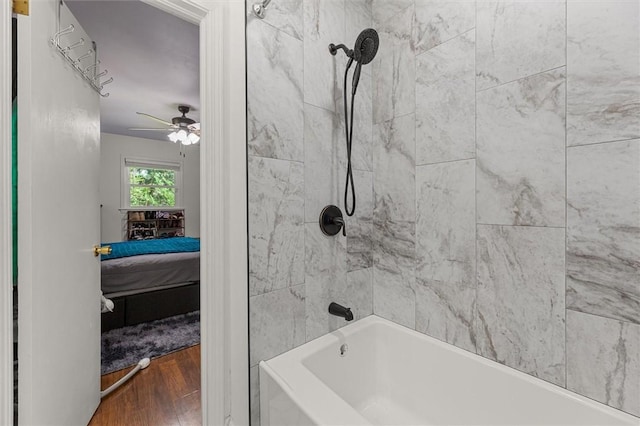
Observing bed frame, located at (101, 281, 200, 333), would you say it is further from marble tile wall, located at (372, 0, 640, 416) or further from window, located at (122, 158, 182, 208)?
window, located at (122, 158, 182, 208)

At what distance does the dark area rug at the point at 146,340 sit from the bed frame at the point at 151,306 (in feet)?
0.24

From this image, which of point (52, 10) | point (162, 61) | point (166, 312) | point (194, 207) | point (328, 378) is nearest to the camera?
point (52, 10)

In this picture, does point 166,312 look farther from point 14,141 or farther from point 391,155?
point 391,155

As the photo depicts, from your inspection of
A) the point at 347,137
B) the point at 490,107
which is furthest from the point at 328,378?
the point at 490,107

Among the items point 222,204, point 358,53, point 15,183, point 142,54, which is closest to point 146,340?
point 15,183

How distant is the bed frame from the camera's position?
274cm

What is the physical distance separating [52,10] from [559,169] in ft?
7.05

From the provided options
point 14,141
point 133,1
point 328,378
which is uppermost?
point 133,1

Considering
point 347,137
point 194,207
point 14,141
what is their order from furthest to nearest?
point 194,207 < point 347,137 < point 14,141

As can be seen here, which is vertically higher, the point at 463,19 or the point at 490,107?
the point at 463,19

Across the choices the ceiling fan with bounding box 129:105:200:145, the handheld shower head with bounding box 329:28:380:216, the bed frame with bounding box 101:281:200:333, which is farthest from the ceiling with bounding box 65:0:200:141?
the bed frame with bounding box 101:281:200:333

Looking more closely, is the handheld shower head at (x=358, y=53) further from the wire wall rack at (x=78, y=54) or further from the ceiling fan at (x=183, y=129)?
the ceiling fan at (x=183, y=129)

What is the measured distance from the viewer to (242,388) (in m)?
1.17

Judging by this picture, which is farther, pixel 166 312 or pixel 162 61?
pixel 166 312
